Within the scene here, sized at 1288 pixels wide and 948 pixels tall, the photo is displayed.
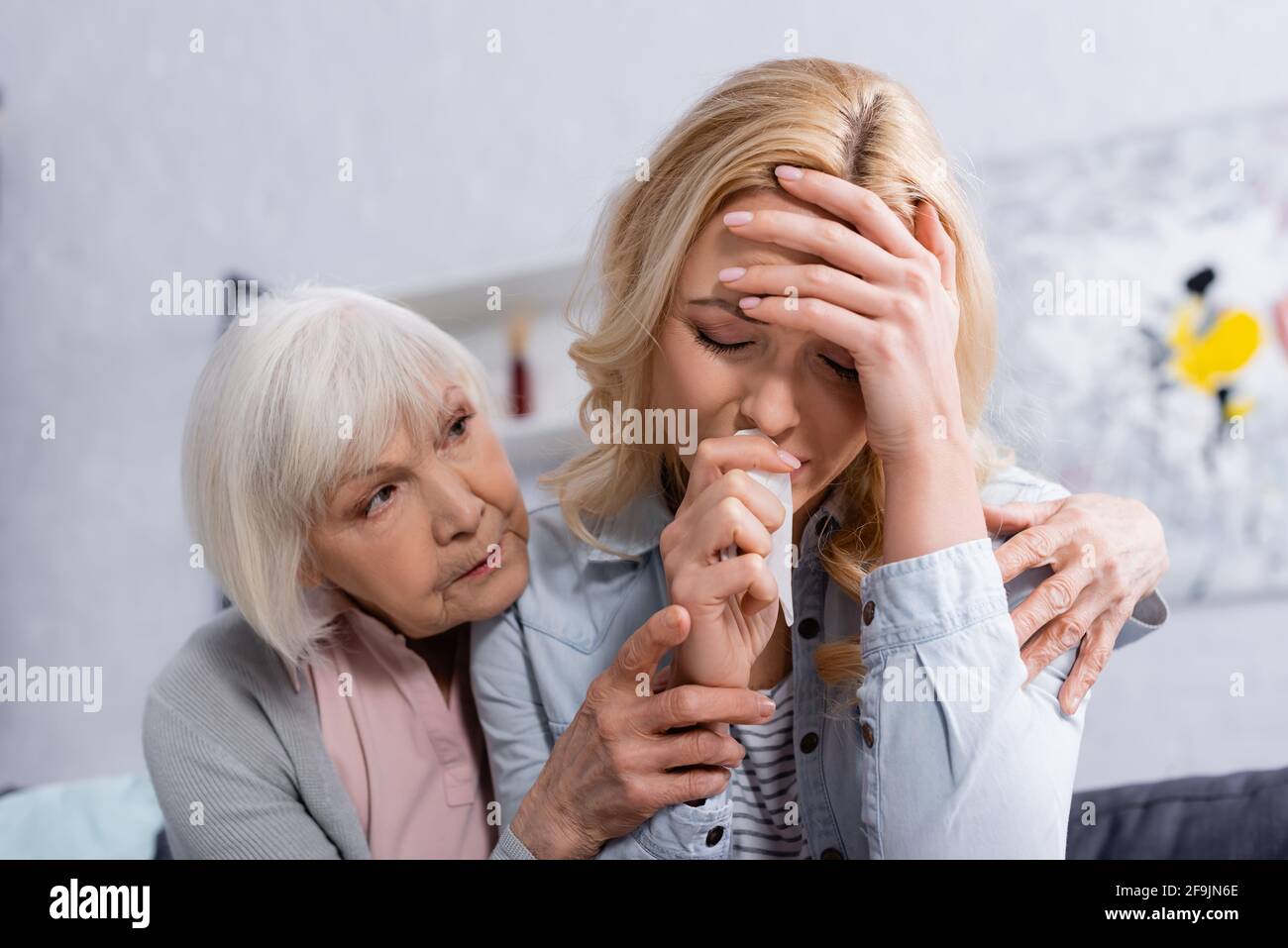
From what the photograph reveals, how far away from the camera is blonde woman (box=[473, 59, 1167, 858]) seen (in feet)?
2.55

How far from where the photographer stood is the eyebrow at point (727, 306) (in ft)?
2.71

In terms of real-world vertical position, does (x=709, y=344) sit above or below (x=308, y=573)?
above

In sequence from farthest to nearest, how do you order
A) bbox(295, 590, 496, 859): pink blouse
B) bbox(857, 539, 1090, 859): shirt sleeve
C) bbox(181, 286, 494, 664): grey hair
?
bbox(295, 590, 496, 859): pink blouse → bbox(181, 286, 494, 664): grey hair → bbox(857, 539, 1090, 859): shirt sleeve

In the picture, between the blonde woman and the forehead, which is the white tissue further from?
the forehead

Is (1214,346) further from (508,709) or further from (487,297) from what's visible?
(508,709)

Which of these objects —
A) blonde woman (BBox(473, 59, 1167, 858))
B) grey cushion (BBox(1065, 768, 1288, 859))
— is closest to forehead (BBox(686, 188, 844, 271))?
blonde woman (BBox(473, 59, 1167, 858))

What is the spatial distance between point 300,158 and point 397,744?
1.27m

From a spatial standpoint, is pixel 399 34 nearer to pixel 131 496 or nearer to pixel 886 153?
pixel 131 496

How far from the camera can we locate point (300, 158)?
6.19 feet

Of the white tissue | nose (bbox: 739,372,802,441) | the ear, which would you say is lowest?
the ear

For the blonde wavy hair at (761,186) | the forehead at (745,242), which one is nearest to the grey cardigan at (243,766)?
the blonde wavy hair at (761,186)

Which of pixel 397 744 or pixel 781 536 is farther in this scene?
pixel 397 744

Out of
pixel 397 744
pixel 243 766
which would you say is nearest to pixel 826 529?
pixel 397 744

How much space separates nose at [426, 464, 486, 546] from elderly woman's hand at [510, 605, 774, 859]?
0.20m
